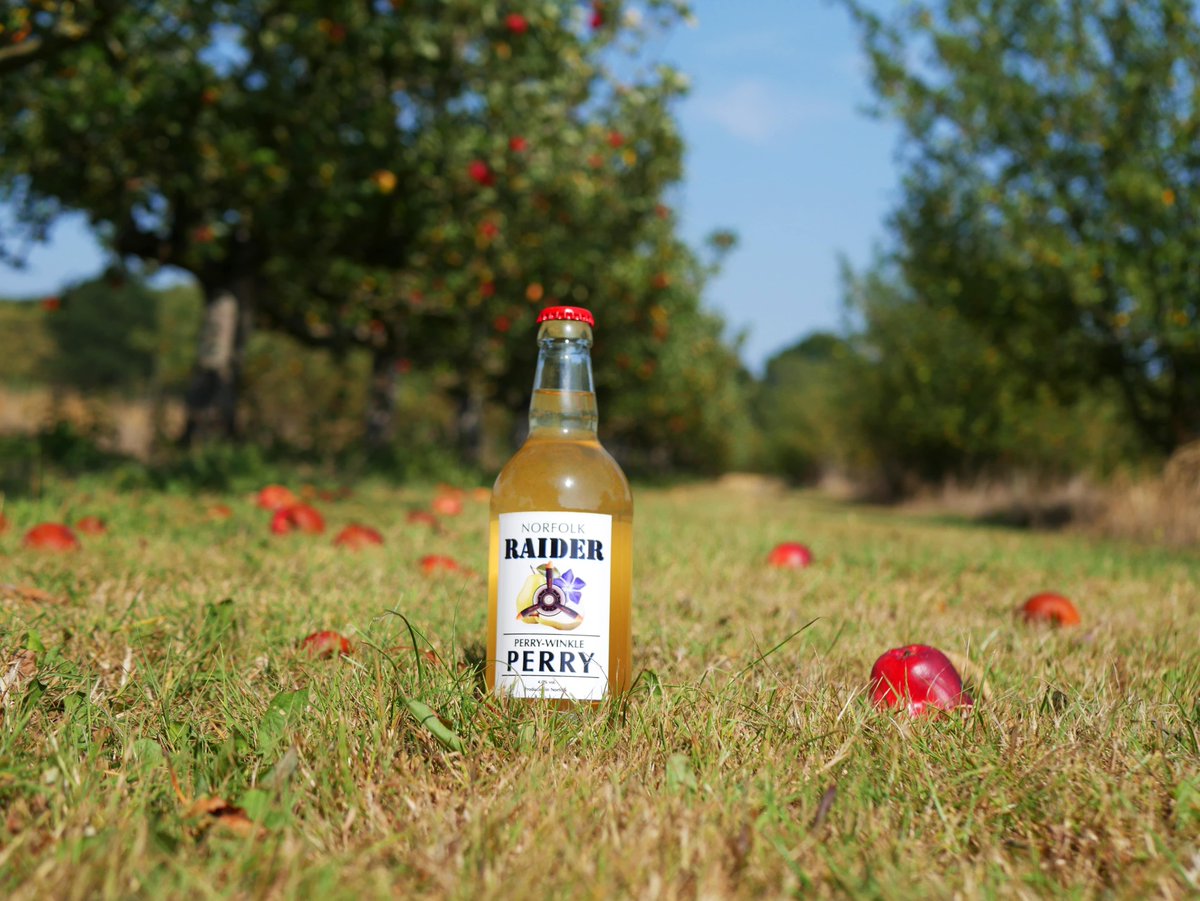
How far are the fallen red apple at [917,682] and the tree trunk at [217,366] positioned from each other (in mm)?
9129

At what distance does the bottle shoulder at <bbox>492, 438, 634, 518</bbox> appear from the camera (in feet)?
7.15

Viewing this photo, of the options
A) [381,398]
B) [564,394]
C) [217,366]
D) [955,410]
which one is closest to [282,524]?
[564,394]

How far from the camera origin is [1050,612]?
350cm

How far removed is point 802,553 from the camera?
5.00 meters

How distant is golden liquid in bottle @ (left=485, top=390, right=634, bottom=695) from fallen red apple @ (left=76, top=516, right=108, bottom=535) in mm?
2907

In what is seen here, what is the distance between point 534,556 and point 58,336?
57331 millimetres

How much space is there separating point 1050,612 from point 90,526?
406cm

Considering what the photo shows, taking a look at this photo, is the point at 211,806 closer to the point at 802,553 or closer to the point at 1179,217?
the point at 802,553

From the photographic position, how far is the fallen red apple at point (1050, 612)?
348cm

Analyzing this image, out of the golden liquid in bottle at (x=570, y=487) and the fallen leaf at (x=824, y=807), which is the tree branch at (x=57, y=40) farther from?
the fallen leaf at (x=824, y=807)

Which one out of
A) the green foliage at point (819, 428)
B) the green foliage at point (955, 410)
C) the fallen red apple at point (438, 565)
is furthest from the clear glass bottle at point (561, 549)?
the green foliage at point (819, 428)

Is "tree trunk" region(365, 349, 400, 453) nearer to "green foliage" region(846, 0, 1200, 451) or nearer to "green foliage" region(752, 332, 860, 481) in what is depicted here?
"green foliage" region(846, 0, 1200, 451)

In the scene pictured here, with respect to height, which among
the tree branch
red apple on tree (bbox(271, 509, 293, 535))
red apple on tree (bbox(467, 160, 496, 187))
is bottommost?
red apple on tree (bbox(271, 509, 293, 535))

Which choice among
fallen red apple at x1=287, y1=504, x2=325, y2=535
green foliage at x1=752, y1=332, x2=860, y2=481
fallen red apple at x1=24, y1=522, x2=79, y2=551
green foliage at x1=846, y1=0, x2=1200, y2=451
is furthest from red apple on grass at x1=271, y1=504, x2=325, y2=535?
green foliage at x1=752, y1=332, x2=860, y2=481
